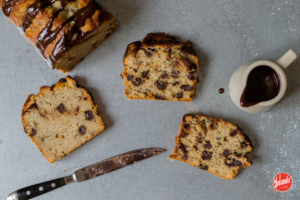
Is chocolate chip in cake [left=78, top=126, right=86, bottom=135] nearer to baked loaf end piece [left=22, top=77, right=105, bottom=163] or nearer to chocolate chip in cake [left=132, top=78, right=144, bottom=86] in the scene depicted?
baked loaf end piece [left=22, top=77, right=105, bottom=163]

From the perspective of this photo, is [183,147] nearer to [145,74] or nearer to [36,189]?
[145,74]

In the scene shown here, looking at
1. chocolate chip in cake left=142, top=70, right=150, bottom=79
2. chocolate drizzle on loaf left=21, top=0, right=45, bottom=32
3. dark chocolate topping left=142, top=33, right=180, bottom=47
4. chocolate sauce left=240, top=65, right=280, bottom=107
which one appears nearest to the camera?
chocolate drizzle on loaf left=21, top=0, right=45, bottom=32

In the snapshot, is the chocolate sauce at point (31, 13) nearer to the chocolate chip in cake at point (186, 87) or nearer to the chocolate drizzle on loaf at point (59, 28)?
the chocolate drizzle on loaf at point (59, 28)

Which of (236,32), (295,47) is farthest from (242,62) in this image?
(295,47)

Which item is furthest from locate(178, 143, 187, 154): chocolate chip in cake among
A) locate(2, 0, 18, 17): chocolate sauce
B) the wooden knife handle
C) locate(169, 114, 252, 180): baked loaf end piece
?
locate(2, 0, 18, 17): chocolate sauce

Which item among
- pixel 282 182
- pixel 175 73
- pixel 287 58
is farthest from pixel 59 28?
pixel 282 182

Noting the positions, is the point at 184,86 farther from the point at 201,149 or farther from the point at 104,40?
the point at 104,40

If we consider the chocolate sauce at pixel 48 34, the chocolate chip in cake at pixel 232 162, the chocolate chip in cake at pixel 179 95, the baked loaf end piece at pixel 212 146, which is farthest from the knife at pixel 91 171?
the chocolate sauce at pixel 48 34
